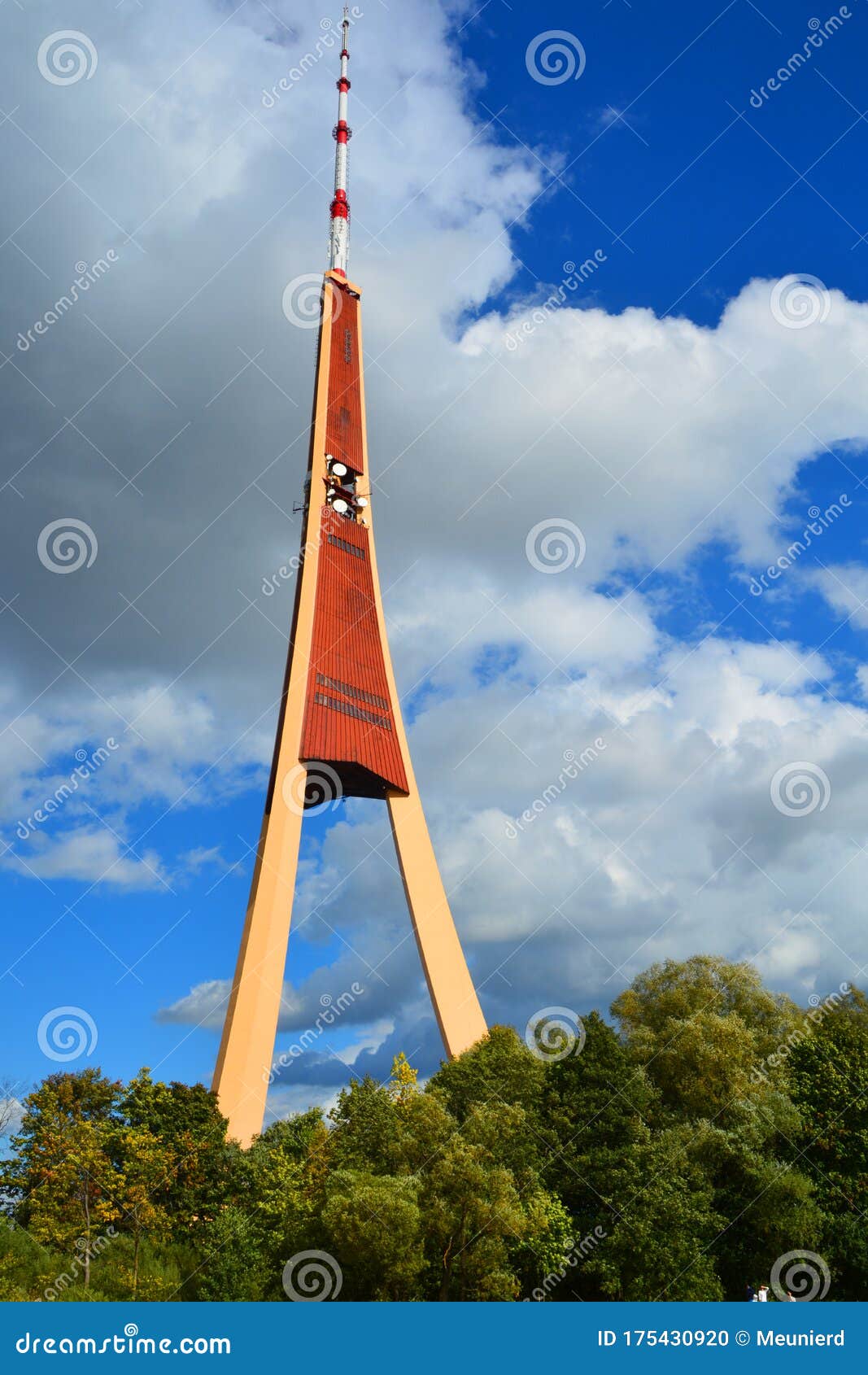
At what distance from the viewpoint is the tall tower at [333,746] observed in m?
26.8

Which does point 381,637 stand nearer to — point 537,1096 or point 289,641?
point 289,641

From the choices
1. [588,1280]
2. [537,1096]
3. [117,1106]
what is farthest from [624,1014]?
[117,1106]

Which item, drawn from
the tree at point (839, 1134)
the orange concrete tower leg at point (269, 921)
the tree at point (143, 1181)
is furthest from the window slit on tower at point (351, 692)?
the tree at point (839, 1134)

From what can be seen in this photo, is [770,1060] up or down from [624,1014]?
down

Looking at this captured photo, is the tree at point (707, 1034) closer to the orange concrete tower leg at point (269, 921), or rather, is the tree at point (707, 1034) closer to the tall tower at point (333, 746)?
the tall tower at point (333, 746)

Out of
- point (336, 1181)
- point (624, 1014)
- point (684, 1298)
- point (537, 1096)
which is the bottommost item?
point (684, 1298)

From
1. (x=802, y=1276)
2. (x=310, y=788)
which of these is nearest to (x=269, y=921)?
(x=310, y=788)

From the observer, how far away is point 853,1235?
21.5 m

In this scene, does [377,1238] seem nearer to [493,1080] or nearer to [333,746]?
[493,1080]

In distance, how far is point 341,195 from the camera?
38844 mm

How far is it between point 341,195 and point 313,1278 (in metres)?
34.8

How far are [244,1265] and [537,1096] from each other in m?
7.92
